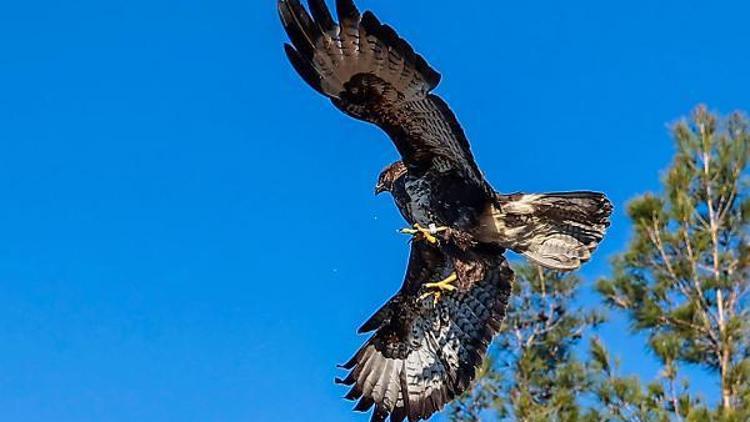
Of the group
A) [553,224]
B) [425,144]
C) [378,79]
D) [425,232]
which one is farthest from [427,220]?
[378,79]

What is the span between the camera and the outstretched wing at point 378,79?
716 centimetres

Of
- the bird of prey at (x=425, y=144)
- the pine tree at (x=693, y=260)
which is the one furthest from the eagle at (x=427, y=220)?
the pine tree at (x=693, y=260)

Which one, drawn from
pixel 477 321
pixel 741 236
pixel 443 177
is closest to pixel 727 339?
pixel 741 236

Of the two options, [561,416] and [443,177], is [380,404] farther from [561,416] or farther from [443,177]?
[561,416]

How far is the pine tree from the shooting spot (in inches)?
643

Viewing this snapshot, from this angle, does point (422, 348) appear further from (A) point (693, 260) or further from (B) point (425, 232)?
(A) point (693, 260)

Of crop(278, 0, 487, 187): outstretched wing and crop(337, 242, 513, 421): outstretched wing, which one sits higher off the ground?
crop(278, 0, 487, 187): outstretched wing

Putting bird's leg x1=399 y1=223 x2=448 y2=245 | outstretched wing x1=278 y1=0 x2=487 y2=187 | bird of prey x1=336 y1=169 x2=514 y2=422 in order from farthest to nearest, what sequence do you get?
Answer: bird of prey x1=336 y1=169 x2=514 y2=422, bird's leg x1=399 y1=223 x2=448 y2=245, outstretched wing x1=278 y1=0 x2=487 y2=187

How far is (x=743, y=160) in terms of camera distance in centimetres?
1706

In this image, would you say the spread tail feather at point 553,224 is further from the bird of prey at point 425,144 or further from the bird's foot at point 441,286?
the bird's foot at point 441,286

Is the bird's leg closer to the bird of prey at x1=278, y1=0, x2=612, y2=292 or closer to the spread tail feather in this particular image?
the bird of prey at x1=278, y1=0, x2=612, y2=292

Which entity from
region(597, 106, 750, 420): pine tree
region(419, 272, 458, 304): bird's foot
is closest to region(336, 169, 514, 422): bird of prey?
region(419, 272, 458, 304): bird's foot

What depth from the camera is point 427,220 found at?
7.76 meters

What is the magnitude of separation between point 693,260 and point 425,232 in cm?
968
